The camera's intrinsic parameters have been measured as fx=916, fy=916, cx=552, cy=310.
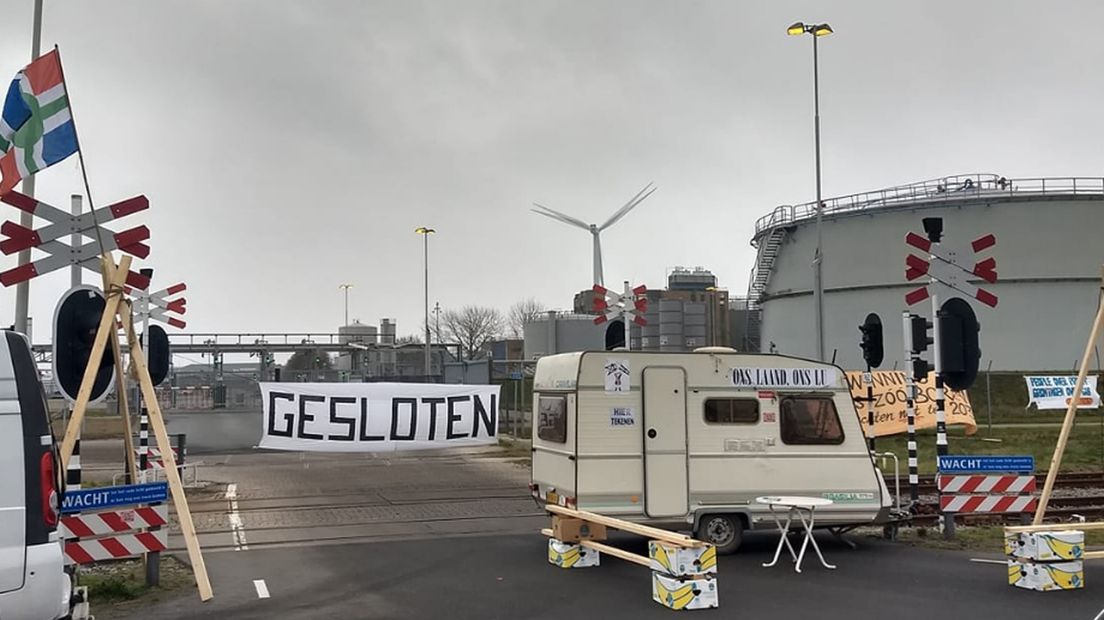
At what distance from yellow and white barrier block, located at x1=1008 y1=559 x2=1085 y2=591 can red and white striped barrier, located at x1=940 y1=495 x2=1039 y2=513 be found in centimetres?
262

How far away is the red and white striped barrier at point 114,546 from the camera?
9.04 metres

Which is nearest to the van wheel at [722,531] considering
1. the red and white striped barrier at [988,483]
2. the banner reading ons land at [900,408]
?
the red and white striped barrier at [988,483]

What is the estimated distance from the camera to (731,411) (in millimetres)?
12055

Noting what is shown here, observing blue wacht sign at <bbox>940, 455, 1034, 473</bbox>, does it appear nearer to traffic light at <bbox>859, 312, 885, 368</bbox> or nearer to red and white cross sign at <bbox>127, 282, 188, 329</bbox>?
traffic light at <bbox>859, 312, 885, 368</bbox>

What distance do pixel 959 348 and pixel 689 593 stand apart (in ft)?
21.7

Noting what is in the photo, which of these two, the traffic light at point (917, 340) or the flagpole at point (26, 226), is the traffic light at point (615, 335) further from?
the flagpole at point (26, 226)

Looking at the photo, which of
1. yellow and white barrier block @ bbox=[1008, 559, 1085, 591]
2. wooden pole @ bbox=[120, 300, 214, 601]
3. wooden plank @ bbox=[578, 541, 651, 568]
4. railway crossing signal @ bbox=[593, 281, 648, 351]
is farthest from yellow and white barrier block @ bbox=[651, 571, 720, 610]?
railway crossing signal @ bbox=[593, 281, 648, 351]

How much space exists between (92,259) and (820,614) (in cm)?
849

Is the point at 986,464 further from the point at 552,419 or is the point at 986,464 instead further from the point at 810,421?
the point at 552,419

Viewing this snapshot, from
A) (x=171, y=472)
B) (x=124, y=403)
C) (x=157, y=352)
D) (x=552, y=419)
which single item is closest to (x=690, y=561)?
(x=552, y=419)

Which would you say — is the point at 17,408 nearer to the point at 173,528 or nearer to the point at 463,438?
the point at 173,528

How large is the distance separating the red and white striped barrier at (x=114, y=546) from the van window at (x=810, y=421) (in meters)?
7.67

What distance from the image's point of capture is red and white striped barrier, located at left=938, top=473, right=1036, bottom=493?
1236 centimetres

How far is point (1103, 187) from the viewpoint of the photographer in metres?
52.0
